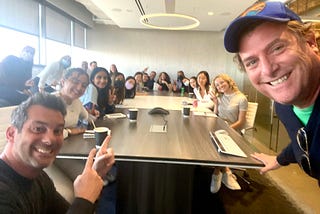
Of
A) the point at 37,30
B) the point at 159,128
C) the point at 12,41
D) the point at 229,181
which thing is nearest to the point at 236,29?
the point at 159,128

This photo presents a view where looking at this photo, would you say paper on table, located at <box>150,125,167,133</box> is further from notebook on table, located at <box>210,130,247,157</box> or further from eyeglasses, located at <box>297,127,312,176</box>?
eyeglasses, located at <box>297,127,312,176</box>

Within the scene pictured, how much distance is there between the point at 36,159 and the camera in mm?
1029

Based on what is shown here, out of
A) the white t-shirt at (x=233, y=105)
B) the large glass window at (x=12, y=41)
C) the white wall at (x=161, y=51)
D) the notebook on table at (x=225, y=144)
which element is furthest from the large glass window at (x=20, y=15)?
the notebook on table at (x=225, y=144)

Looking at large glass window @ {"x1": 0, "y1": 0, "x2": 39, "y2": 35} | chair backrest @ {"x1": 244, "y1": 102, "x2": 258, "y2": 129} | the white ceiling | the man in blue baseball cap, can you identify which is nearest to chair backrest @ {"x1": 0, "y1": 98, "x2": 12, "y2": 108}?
large glass window @ {"x1": 0, "y1": 0, "x2": 39, "y2": 35}

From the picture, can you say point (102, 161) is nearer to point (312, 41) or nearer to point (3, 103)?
point (312, 41)

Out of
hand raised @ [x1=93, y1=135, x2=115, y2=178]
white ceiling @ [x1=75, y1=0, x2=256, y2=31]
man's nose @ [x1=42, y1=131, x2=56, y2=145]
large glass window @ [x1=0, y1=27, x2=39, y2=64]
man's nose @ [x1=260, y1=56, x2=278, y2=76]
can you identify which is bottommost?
hand raised @ [x1=93, y1=135, x2=115, y2=178]

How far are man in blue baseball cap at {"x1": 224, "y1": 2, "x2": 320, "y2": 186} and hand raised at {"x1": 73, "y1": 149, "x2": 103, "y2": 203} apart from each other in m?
0.74

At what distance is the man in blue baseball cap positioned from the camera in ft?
2.49

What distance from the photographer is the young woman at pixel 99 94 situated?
3146mm

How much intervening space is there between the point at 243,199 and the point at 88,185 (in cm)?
213

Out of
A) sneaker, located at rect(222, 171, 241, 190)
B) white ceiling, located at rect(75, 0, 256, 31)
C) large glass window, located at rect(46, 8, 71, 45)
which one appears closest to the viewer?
sneaker, located at rect(222, 171, 241, 190)

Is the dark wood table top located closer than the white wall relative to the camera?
Yes

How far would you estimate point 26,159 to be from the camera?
1.01 m

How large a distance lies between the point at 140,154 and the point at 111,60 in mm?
9385
